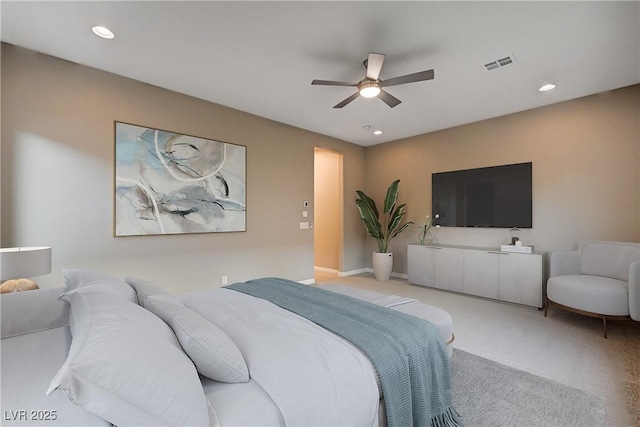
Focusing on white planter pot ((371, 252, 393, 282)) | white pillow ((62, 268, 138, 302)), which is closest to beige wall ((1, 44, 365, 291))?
white pillow ((62, 268, 138, 302))

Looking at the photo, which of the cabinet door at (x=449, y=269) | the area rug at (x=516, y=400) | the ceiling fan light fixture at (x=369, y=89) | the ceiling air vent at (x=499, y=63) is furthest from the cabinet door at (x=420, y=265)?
the ceiling fan light fixture at (x=369, y=89)

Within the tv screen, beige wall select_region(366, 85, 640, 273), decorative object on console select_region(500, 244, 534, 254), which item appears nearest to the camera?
beige wall select_region(366, 85, 640, 273)

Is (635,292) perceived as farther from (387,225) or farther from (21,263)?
(21,263)

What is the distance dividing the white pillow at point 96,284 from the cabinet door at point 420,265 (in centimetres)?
429

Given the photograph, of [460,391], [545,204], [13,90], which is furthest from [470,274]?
[13,90]

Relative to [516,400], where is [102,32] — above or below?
above

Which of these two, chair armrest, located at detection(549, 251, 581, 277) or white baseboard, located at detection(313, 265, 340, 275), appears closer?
chair armrest, located at detection(549, 251, 581, 277)

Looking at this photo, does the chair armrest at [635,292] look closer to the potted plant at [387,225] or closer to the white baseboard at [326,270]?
the potted plant at [387,225]

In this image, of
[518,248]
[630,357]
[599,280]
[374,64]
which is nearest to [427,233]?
[518,248]

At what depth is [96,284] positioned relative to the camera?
1.55 metres

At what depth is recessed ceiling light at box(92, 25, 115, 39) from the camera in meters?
2.31

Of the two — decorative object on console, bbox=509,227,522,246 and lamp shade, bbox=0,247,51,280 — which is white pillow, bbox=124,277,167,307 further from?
decorative object on console, bbox=509,227,522,246

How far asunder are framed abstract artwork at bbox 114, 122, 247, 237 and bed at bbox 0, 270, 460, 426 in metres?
1.64

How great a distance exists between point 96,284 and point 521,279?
459 centimetres
